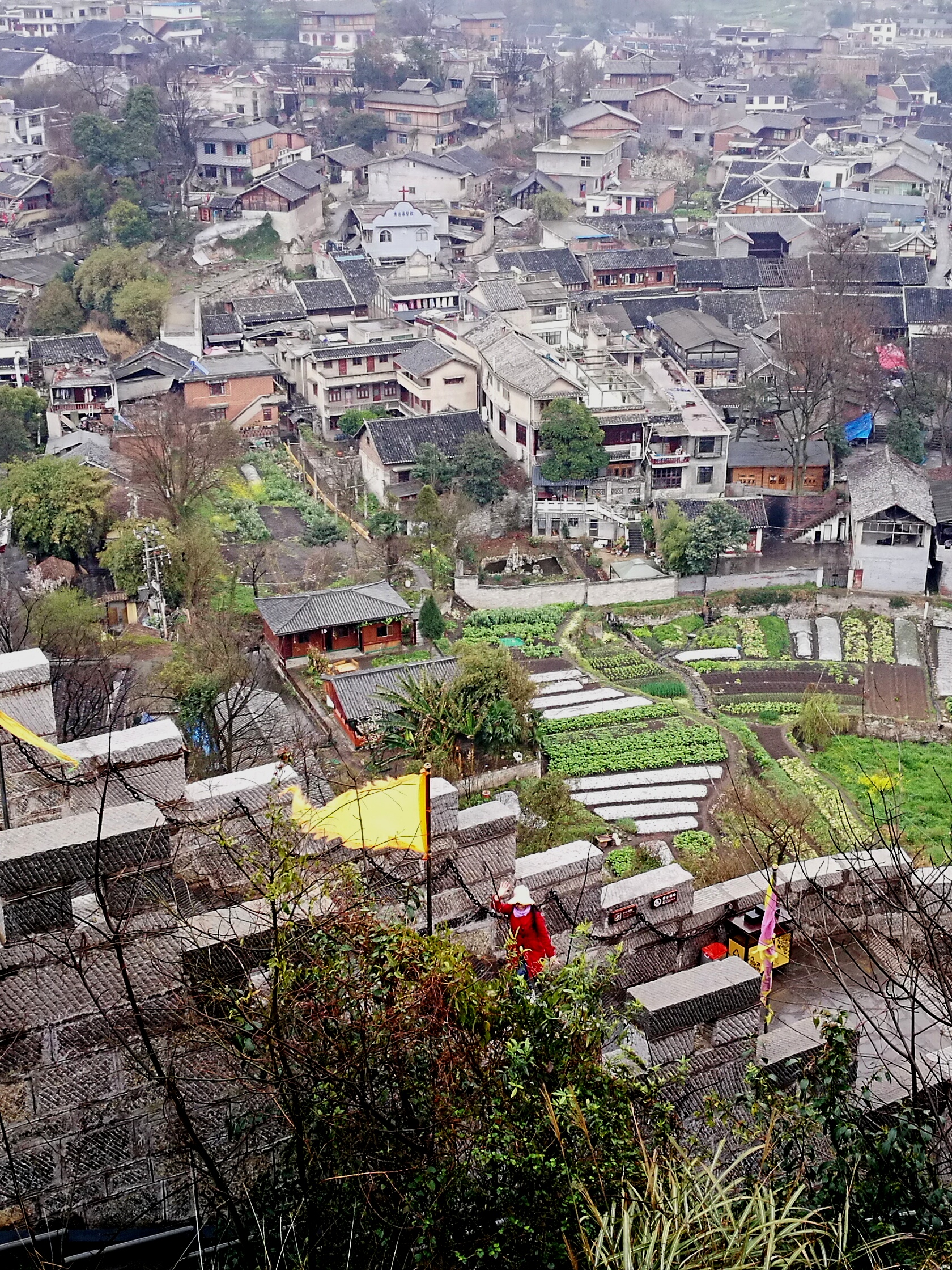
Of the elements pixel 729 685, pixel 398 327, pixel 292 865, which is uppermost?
pixel 292 865

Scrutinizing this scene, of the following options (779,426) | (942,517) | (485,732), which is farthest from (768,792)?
(779,426)

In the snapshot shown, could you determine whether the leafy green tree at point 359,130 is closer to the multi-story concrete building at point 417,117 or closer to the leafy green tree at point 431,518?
the multi-story concrete building at point 417,117

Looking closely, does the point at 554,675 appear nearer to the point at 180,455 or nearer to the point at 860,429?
the point at 180,455

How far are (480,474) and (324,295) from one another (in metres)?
11.5

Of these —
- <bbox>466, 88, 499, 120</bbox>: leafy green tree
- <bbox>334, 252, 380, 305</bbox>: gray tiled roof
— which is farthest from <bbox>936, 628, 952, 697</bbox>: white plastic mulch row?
<bbox>466, 88, 499, 120</bbox>: leafy green tree

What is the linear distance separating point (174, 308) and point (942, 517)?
2219cm

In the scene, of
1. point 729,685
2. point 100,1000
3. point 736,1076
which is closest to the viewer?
point 100,1000

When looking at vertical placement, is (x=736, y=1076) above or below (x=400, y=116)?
below

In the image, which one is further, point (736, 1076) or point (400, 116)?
point (400, 116)

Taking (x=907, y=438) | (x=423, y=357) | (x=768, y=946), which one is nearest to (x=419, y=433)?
(x=423, y=357)

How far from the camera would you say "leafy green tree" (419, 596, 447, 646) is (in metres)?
23.7

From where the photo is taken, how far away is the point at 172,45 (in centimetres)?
6316

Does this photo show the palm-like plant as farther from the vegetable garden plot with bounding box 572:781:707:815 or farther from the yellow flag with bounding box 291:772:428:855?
the vegetable garden plot with bounding box 572:781:707:815

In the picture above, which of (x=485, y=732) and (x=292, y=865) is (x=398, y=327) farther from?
(x=292, y=865)
